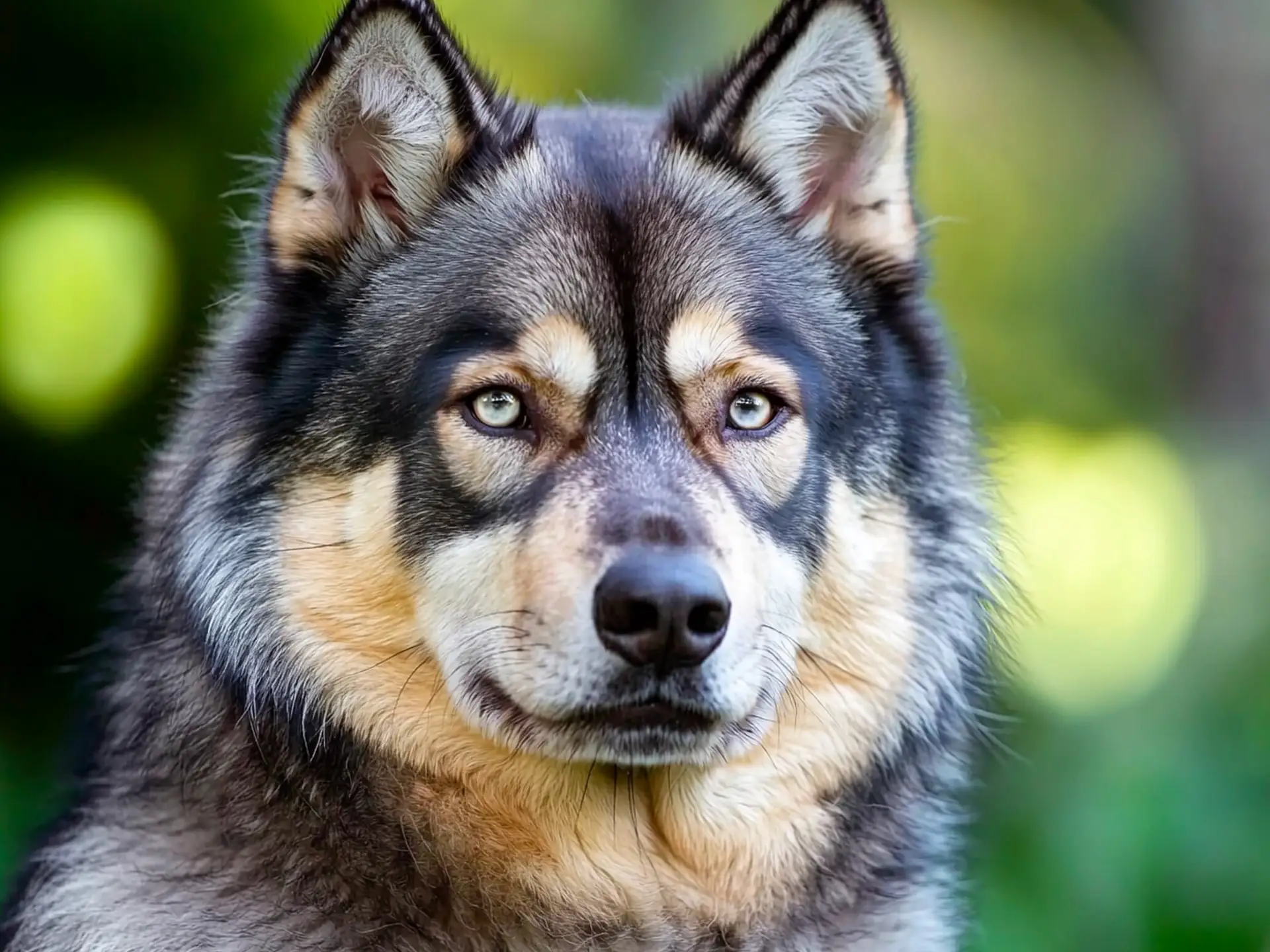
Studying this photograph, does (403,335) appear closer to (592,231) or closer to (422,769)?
(592,231)

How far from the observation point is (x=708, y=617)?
2.77m

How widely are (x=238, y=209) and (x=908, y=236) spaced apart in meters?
2.99

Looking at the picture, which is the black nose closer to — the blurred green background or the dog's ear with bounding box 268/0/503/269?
the dog's ear with bounding box 268/0/503/269

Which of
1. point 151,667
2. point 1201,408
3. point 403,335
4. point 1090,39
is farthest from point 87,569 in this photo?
point 1090,39

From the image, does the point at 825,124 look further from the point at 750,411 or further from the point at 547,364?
the point at 547,364

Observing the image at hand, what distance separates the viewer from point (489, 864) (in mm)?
3115

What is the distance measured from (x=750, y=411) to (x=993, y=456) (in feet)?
3.37

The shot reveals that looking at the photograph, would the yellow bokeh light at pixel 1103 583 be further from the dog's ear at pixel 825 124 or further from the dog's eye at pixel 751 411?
the dog's eye at pixel 751 411

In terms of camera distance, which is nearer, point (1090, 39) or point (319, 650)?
point (319, 650)

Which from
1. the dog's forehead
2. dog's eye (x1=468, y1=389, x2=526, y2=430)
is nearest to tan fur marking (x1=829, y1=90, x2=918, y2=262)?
the dog's forehead

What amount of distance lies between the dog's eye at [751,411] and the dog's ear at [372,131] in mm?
869

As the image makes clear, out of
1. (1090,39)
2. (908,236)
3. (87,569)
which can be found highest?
(1090,39)

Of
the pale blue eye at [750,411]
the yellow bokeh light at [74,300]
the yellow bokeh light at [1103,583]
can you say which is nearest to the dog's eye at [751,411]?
the pale blue eye at [750,411]

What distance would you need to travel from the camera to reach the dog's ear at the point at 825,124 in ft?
11.1
